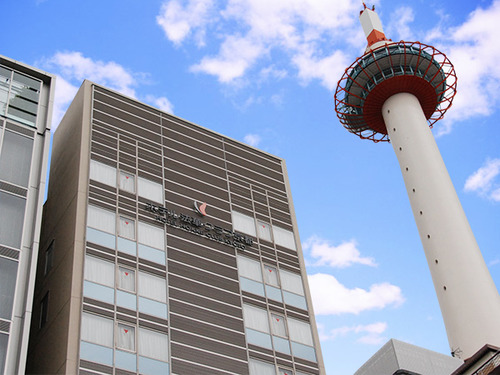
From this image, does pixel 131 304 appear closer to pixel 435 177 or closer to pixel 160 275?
pixel 160 275

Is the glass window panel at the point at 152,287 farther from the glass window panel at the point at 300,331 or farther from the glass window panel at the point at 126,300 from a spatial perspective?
the glass window panel at the point at 300,331

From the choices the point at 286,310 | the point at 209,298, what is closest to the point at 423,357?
the point at 286,310

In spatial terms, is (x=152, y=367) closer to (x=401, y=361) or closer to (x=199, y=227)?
(x=199, y=227)

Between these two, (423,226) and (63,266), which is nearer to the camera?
(63,266)

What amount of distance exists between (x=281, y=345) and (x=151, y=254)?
11824 millimetres

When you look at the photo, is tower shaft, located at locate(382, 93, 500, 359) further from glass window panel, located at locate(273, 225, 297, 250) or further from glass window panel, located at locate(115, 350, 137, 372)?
glass window panel, located at locate(115, 350, 137, 372)

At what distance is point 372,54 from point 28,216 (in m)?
46.7

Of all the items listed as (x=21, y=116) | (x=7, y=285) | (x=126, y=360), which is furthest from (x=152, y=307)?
(x=21, y=116)

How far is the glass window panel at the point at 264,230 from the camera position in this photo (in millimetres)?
59781

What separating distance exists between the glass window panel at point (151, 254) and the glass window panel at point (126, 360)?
27.2 ft

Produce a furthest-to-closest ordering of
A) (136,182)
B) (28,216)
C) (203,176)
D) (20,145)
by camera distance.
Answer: (203,176) < (136,182) < (20,145) < (28,216)

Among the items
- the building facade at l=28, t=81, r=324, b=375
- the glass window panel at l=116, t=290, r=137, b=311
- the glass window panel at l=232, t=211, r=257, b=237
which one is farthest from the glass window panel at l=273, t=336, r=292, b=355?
the glass window panel at l=116, t=290, r=137, b=311

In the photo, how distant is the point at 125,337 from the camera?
44.7 m

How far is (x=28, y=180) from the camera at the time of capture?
47719 mm
